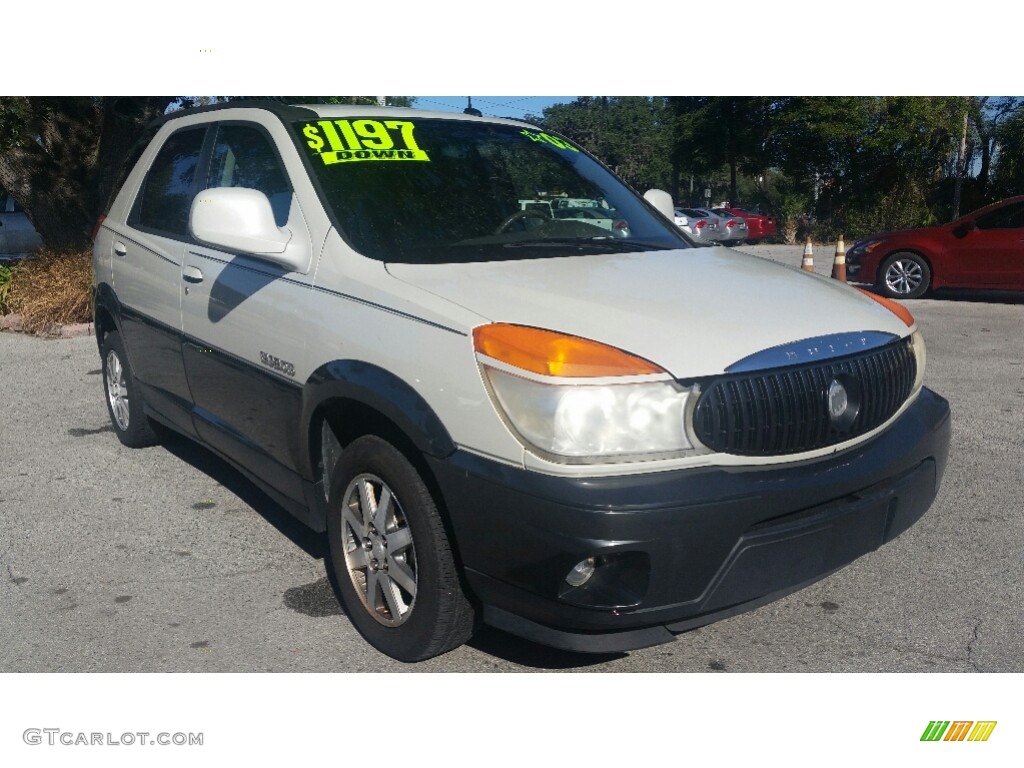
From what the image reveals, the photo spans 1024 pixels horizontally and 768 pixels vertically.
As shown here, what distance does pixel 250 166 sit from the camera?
398cm

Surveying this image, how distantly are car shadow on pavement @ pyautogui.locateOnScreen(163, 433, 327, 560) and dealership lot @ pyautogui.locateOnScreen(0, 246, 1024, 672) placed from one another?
0.01 m

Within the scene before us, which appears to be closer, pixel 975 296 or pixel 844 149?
pixel 975 296

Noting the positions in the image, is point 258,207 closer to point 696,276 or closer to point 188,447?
point 696,276

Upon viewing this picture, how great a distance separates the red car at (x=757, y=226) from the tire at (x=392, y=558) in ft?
97.4

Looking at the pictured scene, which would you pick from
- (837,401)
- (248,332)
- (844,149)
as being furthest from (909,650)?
(844,149)

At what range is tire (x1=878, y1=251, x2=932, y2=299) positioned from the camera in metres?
12.7

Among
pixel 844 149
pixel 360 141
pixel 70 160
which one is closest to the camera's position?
pixel 360 141

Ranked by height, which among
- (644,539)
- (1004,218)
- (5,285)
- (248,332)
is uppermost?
(1004,218)

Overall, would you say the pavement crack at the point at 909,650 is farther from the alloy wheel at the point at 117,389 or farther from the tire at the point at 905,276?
the tire at the point at 905,276

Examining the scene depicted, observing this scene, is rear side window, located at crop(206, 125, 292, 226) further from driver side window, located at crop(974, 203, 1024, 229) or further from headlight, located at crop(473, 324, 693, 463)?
driver side window, located at crop(974, 203, 1024, 229)

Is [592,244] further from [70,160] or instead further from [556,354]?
[70,160]

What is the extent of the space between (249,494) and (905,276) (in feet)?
34.7

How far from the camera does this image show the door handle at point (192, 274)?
13.3 feet

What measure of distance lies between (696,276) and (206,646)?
2104 mm
